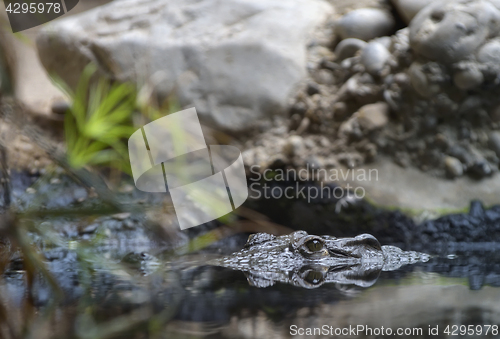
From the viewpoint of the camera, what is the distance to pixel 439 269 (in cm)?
190

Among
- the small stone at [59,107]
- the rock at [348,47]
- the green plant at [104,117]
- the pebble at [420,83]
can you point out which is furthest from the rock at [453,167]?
the small stone at [59,107]

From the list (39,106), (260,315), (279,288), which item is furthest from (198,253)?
(39,106)

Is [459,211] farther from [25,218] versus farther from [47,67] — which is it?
[47,67]

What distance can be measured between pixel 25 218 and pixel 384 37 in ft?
11.5

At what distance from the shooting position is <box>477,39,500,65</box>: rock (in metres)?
2.90

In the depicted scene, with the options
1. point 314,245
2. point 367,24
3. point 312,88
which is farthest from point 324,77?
point 314,245

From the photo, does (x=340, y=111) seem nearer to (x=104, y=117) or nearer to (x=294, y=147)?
(x=294, y=147)

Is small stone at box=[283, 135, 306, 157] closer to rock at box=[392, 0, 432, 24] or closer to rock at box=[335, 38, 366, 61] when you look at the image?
rock at box=[335, 38, 366, 61]

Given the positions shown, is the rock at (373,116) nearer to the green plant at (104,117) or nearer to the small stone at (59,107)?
the green plant at (104,117)

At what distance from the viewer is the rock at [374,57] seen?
11.1 feet

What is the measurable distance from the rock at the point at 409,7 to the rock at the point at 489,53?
69cm

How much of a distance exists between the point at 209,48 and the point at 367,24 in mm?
1268

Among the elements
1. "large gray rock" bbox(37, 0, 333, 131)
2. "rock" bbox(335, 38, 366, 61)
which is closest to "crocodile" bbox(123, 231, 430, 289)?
"large gray rock" bbox(37, 0, 333, 131)

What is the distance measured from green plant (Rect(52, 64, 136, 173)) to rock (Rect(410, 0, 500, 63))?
6.80ft
